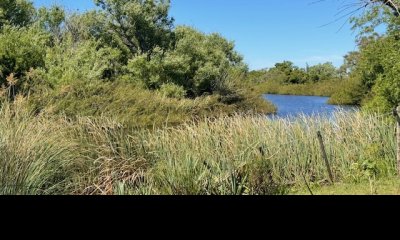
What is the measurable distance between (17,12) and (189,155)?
1414 centimetres

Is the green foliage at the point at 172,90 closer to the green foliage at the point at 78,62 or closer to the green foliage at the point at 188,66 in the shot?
the green foliage at the point at 188,66

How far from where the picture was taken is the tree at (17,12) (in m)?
15.6

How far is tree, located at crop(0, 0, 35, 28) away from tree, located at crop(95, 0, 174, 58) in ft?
9.19

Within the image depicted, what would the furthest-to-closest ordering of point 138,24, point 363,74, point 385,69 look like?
point 138,24, point 363,74, point 385,69

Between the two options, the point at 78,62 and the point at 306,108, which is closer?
the point at 306,108

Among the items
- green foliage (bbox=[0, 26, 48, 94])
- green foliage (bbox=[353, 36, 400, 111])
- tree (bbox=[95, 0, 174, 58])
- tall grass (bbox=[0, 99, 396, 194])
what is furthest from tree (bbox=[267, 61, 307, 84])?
tall grass (bbox=[0, 99, 396, 194])

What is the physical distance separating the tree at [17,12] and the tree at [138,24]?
2.80 metres

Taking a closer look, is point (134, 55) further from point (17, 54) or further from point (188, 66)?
point (17, 54)

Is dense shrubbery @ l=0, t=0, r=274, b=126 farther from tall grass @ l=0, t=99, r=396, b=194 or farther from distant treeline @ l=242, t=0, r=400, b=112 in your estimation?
tall grass @ l=0, t=99, r=396, b=194

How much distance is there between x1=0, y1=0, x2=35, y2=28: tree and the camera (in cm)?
1558

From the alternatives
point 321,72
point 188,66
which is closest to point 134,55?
point 188,66

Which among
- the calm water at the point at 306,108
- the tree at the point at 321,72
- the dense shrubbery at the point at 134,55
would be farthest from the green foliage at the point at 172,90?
the tree at the point at 321,72

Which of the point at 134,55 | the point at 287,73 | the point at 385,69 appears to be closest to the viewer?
the point at 385,69

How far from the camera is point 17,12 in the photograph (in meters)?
16.5
